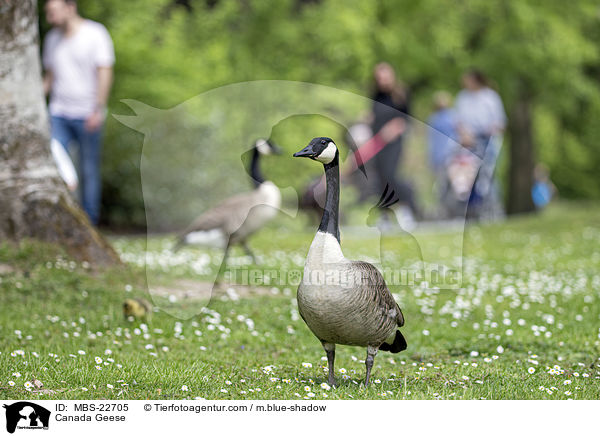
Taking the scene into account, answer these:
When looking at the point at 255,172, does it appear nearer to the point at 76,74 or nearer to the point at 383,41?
the point at 76,74

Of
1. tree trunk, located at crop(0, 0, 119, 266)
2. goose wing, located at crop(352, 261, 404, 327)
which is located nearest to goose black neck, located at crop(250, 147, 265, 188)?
tree trunk, located at crop(0, 0, 119, 266)

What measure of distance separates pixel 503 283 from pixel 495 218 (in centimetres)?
1107

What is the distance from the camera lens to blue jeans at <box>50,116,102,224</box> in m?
10.6

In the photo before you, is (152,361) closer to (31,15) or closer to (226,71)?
(31,15)

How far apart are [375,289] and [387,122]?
18.3 feet

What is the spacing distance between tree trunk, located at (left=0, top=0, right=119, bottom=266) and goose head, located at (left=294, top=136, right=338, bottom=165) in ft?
13.9

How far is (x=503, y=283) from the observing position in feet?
33.6

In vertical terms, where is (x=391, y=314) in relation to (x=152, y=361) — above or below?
above

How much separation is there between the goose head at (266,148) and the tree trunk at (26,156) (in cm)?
213

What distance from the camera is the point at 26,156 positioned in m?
8.11

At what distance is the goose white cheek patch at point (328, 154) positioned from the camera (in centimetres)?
486

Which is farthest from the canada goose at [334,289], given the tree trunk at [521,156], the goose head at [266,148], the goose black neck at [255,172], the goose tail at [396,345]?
the tree trunk at [521,156]
